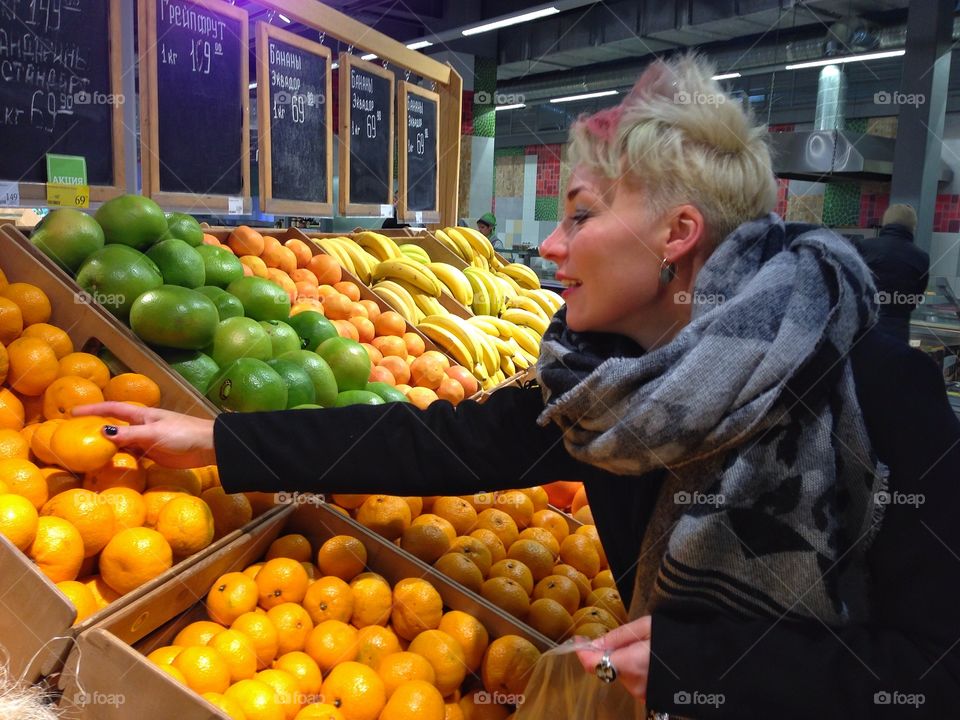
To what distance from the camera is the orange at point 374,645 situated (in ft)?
4.61

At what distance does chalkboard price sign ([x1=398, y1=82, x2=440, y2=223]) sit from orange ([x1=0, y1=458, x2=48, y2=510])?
12.1 feet

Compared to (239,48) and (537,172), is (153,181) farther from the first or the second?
(537,172)

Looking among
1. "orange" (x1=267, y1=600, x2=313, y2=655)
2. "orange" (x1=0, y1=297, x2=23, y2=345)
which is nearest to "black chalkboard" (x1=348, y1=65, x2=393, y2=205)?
"orange" (x1=0, y1=297, x2=23, y2=345)

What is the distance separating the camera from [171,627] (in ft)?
4.49

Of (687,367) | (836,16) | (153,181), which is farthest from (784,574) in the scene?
(836,16)

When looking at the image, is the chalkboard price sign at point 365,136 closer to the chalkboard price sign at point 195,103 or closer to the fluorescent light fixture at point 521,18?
the chalkboard price sign at point 195,103

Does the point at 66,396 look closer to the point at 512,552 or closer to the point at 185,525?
the point at 185,525

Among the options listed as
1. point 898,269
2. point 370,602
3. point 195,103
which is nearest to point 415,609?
point 370,602

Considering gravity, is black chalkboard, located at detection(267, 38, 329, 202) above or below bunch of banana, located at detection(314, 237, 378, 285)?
above

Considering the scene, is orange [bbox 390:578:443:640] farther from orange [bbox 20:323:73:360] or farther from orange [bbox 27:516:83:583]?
orange [bbox 20:323:73:360]

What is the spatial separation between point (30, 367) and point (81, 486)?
1.04 feet

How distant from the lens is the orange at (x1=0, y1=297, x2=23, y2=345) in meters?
1.61

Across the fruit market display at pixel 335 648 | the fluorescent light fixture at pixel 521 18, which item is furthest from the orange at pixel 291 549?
the fluorescent light fixture at pixel 521 18

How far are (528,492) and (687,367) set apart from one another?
1201 mm
